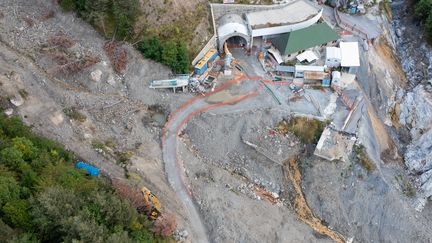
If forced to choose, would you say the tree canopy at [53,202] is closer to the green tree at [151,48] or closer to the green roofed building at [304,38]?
the green tree at [151,48]

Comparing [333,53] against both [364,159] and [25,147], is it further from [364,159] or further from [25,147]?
[25,147]

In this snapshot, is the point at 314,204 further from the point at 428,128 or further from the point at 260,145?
the point at 428,128

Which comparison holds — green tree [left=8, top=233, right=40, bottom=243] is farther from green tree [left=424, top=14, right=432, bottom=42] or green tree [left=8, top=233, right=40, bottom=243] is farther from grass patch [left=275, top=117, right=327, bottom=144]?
green tree [left=424, top=14, right=432, bottom=42]

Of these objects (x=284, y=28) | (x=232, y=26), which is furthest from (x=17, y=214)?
(x=284, y=28)

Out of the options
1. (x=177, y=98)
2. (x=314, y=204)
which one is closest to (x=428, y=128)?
(x=314, y=204)

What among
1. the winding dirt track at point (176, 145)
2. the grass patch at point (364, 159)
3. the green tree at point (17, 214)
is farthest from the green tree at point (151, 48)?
the grass patch at point (364, 159)
